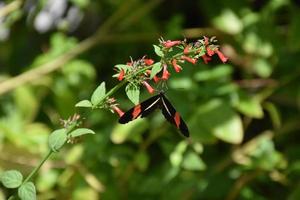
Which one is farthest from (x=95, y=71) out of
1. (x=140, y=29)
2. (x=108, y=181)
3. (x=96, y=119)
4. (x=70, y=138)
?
(x=70, y=138)

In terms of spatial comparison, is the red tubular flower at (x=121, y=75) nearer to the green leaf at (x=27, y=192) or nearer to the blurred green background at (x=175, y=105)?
the green leaf at (x=27, y=192)

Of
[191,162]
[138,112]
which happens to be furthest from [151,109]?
[191,162]

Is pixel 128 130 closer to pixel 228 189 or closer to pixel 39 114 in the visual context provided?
pixel 228 189

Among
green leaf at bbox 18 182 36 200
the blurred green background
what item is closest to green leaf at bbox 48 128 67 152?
green leaf at bbox 18 182 36 200

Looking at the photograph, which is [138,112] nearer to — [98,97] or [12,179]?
[98,97]

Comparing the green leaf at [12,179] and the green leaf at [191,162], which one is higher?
the green leaf at [12,179]

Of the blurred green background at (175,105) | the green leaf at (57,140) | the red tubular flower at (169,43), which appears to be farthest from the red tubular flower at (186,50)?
the blurred green background at (175,105)
